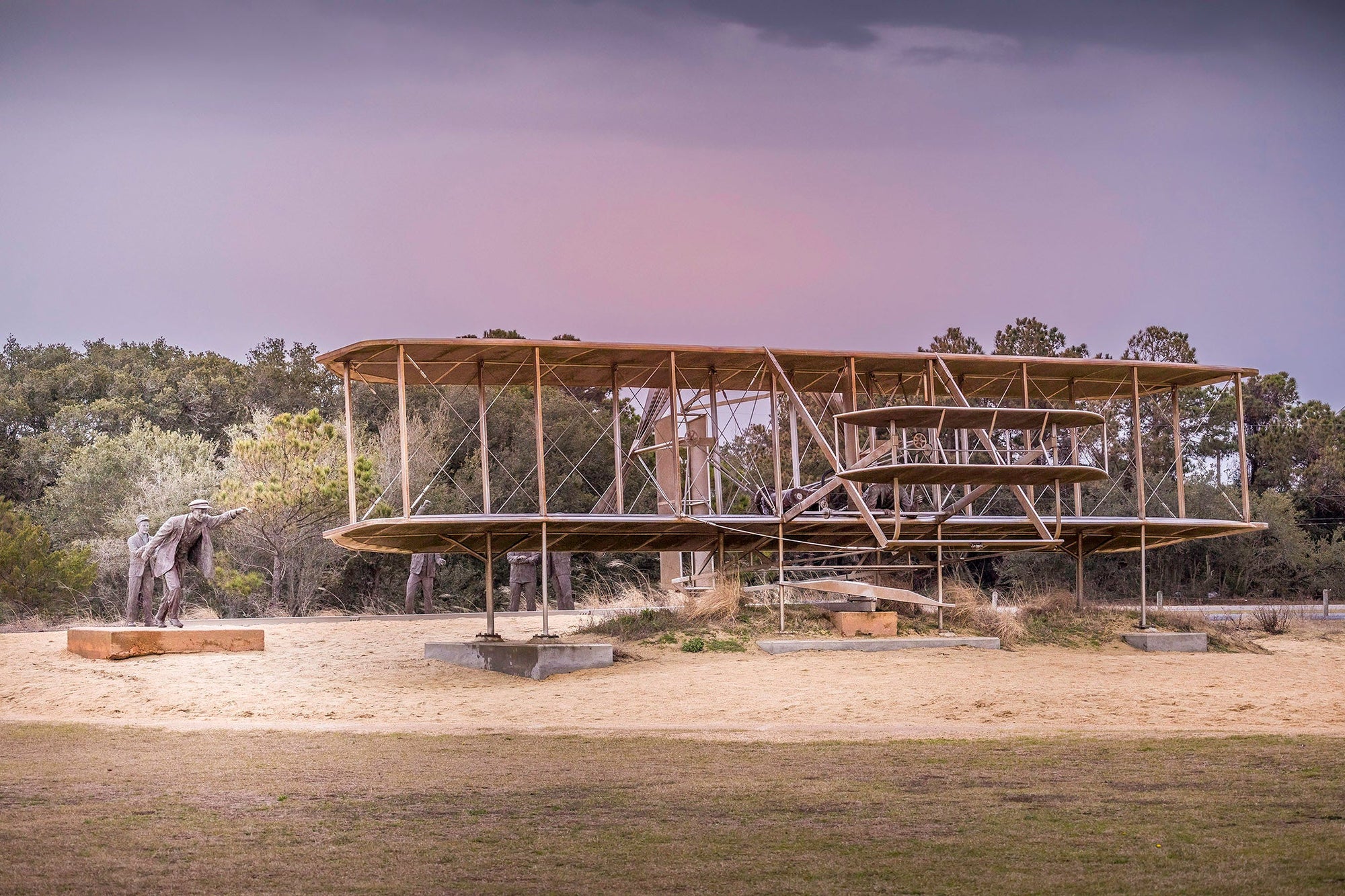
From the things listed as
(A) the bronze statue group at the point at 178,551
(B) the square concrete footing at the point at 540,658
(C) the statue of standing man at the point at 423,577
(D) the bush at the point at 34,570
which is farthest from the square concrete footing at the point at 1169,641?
(D) the bush at the point at 34,570

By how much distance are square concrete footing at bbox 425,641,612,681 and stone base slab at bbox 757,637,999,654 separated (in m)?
2.78

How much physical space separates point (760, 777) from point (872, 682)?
7.82 meters

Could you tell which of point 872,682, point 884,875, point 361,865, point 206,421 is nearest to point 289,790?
point 361,865

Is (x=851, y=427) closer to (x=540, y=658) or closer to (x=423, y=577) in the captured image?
(x=540, y=658)

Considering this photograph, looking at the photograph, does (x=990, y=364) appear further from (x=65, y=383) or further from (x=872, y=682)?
(x=65, y=383)

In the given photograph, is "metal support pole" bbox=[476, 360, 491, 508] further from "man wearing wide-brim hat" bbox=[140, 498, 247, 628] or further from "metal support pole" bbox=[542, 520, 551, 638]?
"man wearing wide-brim hat" bbox=[140, 498, 247, 628]

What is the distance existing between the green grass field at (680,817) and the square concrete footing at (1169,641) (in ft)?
35.0

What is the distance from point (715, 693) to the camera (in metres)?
18.6

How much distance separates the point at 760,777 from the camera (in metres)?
11.6

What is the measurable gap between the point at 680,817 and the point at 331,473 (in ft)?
108

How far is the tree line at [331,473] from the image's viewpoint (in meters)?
40.9

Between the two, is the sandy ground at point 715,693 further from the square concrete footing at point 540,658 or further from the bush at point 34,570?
the bush at point 34,570

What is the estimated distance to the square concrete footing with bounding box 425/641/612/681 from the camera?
20.8m

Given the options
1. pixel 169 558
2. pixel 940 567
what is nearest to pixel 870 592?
pixel 940 567
